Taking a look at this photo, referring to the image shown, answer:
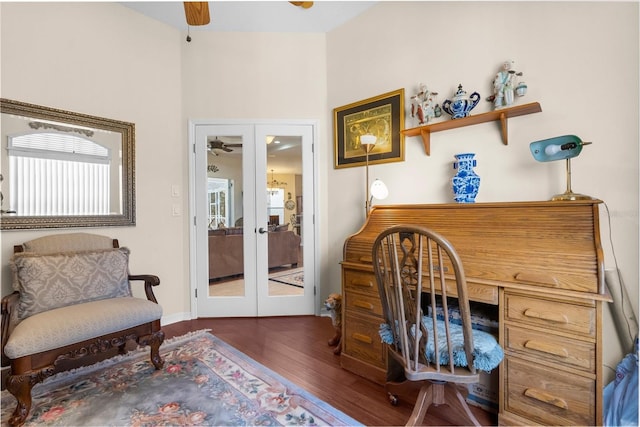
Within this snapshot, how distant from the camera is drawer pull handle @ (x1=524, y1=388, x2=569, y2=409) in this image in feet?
4.34

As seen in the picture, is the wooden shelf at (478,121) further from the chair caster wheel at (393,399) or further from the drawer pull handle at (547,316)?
the chair caster wheel at (393,399)

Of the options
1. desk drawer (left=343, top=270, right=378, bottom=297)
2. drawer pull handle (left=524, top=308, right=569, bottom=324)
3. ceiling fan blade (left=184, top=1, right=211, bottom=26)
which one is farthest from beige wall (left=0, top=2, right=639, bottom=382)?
ceiling fan blade (left=184, top=1, right=211, bottom=26)

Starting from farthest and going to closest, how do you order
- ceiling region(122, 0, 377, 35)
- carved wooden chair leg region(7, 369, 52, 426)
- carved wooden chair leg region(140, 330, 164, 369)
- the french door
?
1. the french door
2. ceiling region(122, 0, 377, 35)
3. carved wooden chair leg region(140, 330, 164, 369)
4. carved wooden chair leg region(7, 369, 52, 426)

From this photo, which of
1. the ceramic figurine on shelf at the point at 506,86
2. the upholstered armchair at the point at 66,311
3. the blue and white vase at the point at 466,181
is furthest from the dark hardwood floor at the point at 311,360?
the ceramic figurine on shelf at the point at 506,86

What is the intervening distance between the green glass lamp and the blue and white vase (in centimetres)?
35

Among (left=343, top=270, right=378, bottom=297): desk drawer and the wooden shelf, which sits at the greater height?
the wooden shelf

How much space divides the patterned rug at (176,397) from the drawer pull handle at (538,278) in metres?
1.11

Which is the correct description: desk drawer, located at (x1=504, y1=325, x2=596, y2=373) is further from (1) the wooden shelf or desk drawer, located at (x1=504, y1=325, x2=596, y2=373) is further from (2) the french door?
(2) the french door

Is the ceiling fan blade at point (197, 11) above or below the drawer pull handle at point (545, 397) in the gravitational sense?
above

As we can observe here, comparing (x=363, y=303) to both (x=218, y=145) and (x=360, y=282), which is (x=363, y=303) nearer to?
(x=360, y=282)

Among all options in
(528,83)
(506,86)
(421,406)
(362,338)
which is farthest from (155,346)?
(528,83)

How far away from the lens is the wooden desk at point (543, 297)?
1277mm

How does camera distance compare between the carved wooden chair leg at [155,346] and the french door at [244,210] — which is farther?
the french door at [244,210]

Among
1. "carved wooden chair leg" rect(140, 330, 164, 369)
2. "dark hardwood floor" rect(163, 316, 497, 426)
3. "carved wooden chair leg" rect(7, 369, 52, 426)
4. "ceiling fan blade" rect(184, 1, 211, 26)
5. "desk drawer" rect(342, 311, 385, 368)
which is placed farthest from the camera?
"carved wooden chair leg" rect(140, 330, 164, 369)
